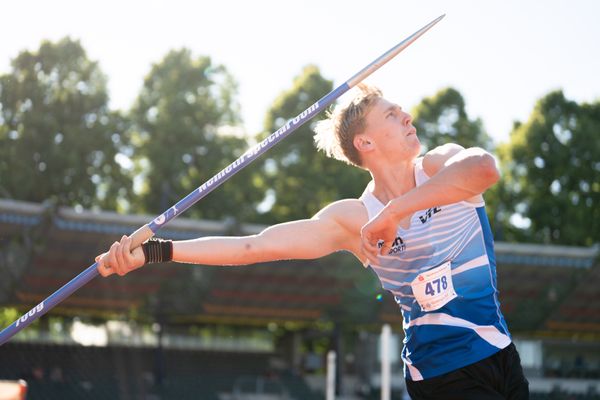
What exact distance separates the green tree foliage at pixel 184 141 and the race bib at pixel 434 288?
2927cm

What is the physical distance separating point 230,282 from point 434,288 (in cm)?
2634

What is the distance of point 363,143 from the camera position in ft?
13.7

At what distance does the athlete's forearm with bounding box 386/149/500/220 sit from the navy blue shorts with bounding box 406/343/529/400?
2.67 ft

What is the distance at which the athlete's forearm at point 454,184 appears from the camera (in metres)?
3.42

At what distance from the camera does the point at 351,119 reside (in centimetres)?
425

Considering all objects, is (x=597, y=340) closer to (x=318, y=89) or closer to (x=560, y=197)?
(x=560, y=197)

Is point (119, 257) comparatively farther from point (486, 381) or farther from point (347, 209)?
point (486, 381)

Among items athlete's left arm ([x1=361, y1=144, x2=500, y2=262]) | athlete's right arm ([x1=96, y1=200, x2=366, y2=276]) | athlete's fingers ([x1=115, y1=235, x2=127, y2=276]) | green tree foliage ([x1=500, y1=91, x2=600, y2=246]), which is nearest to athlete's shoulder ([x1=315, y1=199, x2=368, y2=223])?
athlete's right arm ([x1=96, y1=200, x2=366, y2=276])

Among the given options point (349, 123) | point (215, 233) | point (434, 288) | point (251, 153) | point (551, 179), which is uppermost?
point (551, 179)

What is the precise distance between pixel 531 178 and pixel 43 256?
62.2 feet

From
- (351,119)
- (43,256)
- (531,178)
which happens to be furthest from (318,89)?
(351,119)

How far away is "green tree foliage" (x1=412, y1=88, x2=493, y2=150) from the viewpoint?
36.7 metres

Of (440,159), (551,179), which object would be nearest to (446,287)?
(440,159)

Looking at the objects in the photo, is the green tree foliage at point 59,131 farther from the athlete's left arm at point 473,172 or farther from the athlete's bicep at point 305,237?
the athlete's left arm at point 473,172
